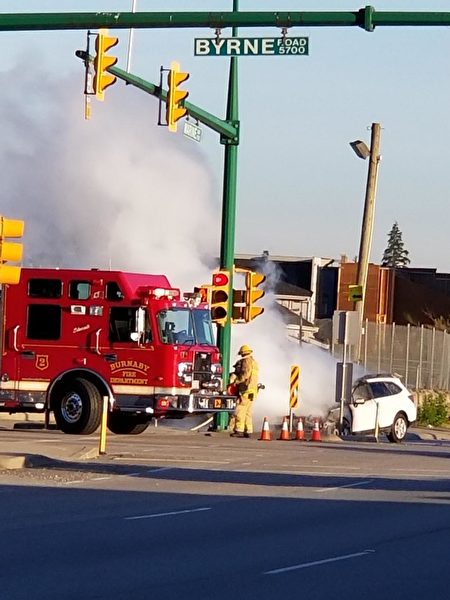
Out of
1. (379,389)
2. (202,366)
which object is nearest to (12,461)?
(202,366)

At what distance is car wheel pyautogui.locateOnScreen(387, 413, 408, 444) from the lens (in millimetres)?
32219

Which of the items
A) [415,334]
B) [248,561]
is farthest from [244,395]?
[415,334]

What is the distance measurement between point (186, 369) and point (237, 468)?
252 inches

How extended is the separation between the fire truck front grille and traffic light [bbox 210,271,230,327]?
1.40 metres

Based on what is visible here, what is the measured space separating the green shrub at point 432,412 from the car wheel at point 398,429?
11181 millimetres

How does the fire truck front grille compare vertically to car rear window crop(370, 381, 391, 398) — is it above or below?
above

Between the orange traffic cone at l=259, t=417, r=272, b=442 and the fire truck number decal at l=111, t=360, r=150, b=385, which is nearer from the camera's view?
the fire truck number decal at l=111, t=360, r=150, b=385

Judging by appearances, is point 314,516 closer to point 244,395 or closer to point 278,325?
point 244,395

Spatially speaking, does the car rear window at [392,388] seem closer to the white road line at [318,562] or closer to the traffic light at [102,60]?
the traffic light at [102,60]

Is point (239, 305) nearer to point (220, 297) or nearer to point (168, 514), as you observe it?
point (220, 297)

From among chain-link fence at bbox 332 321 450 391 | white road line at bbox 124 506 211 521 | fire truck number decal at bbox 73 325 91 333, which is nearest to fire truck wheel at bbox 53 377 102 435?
fire truck number decal at bbox 73 325 91 333

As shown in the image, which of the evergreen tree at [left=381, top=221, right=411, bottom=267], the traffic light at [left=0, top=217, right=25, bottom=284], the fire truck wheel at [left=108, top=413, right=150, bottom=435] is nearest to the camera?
the traffic light at [left=0, top=217, right=25, bottom=284]

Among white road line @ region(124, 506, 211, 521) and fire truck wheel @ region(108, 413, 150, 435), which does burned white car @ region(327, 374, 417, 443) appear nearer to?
fire truck wheel @ region(108, 413, 150, 435)

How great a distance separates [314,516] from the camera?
1512 cm
